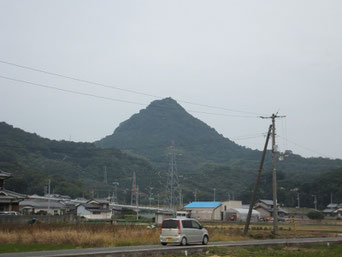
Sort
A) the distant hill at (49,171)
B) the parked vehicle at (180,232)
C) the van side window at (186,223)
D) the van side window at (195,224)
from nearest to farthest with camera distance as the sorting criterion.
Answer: the parked vehicle at (180,232) < the van side window at (186,223) < the van side window at (195,224) < the distant hill at (49,171)

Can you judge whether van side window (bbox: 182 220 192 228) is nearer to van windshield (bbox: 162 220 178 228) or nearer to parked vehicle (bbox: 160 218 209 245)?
parked vehicle (bbox: 160 218 209 245)

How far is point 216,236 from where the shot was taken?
109ft

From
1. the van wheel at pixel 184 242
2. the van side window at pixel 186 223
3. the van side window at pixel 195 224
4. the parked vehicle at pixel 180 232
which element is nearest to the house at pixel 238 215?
the van side window at pixel 195 224

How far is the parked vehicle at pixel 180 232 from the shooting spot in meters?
24.7

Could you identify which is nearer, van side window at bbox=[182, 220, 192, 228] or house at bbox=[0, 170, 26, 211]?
van side window at bbox=[182, 220, 192, 228]

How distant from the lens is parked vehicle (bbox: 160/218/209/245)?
24.7 metres

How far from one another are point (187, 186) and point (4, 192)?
152 meters

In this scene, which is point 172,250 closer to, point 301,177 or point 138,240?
point 138,240

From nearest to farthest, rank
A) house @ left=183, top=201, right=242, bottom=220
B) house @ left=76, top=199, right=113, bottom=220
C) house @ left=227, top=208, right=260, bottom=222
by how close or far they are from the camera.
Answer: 1. house @ left=76, top=199, right=113, bottom=220
2. house @ left=227, top=208, right=260, bottom=222
3. house @ left=183, top=201, right=242, bottom=220

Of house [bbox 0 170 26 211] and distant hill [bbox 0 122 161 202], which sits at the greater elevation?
distant hill [bbox 0 122 161 202]

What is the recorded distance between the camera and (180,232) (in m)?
24.7

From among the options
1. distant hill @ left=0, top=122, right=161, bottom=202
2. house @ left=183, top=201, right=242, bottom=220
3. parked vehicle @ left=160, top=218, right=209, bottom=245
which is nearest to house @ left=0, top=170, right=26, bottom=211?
parked vehicle @ left=160, top=218, right=209, bottom=245

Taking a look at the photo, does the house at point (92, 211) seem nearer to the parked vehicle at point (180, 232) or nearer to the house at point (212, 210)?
the house at point (212, 210)

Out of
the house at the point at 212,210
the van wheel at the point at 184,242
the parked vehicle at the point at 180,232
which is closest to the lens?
the parked vehicle at the point at 180,232
